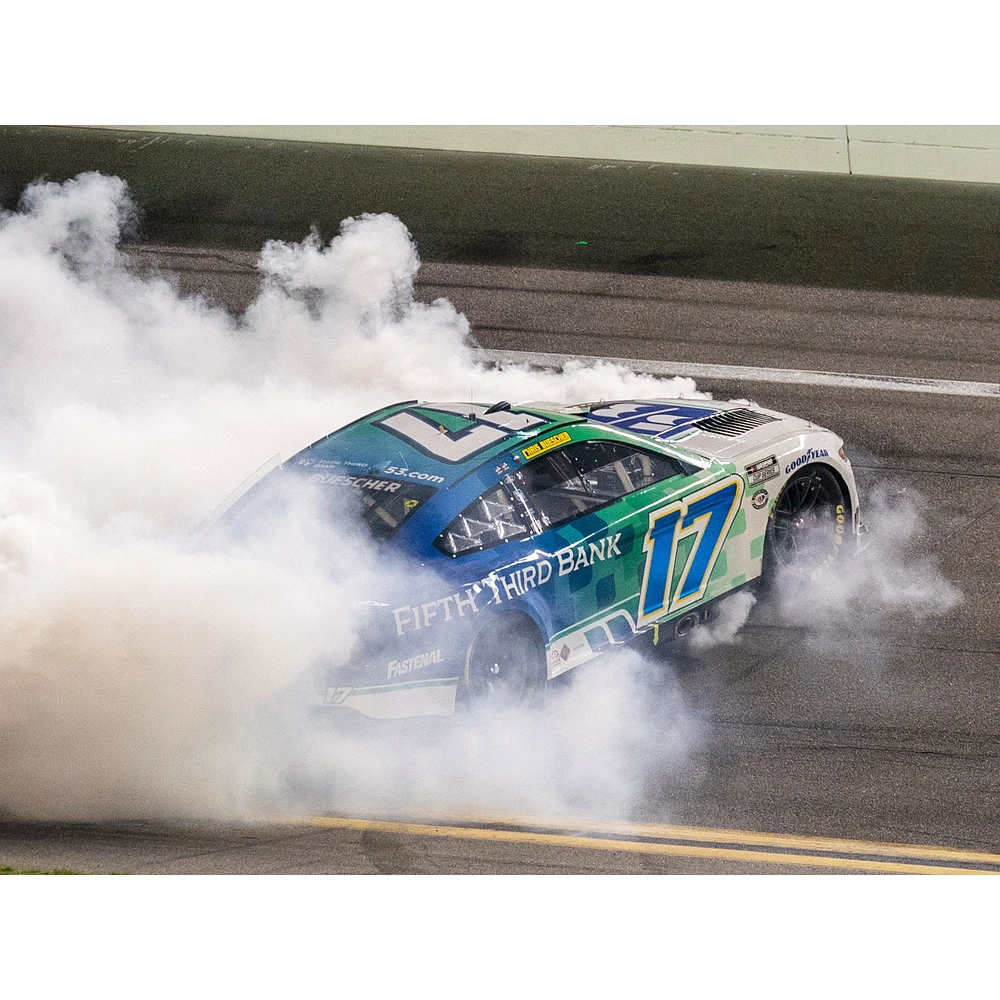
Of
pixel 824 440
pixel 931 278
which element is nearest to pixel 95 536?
pixel 824 440

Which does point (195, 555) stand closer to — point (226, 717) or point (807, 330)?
point (226, 717)

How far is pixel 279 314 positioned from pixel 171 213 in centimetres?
142

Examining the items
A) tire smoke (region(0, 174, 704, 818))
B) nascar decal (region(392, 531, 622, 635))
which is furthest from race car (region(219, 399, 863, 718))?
tire smoke (region(0, 174, 704, 818))

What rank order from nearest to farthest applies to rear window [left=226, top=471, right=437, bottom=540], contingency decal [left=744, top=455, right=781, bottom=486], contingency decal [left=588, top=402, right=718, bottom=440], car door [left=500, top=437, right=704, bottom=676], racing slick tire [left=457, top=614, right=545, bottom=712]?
racing slick tire [left=457, top=614, right=545, bottom=712] → rear window [left=226, top=471, right=437, bottom=540] → car door [left=500, top=437, right=704, bottom=676] → contingency decal [left=744, top=455, right=781, bottom=486] → contingency decal [left=588, top=402, right=718, bottom=440]

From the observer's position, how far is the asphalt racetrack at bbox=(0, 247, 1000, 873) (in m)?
6.11

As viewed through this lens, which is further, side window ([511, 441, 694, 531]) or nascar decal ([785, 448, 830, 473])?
nascar decal ([785, 448, 830, 473])

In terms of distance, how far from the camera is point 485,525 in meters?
6.56

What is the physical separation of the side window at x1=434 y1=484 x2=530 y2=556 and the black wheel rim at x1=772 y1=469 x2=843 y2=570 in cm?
193

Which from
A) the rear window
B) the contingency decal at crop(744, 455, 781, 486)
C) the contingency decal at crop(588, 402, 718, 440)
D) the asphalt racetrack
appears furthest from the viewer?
the contingency decal at crop(588, 402, 718, 440)

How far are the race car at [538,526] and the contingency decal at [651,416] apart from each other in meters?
0.02

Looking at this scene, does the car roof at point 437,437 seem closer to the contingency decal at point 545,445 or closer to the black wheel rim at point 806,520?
the contingency decal at point 545,445

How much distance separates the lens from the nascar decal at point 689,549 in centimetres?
713

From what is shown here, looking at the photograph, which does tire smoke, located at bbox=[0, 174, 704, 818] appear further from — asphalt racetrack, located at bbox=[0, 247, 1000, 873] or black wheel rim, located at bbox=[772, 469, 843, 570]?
black wheel rim, located at bbox=[772, 469, 843, 570]

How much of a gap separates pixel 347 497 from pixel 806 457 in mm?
2937
